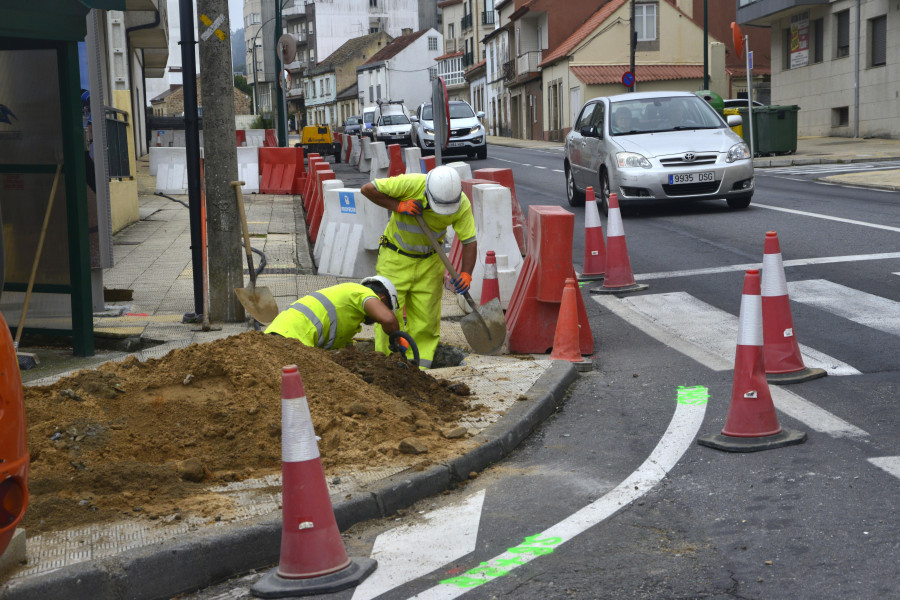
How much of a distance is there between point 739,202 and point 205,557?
40.0 ft

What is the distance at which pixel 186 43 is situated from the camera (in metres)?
8.80

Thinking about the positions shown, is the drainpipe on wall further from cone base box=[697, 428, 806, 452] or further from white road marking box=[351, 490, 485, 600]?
white road marking box=[351, 490, 485, 600]

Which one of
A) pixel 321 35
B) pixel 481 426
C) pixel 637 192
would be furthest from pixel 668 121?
pixel 321 35

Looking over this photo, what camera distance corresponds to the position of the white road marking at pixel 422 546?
3707 mm

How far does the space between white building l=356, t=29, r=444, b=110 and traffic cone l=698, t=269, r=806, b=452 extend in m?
91.4

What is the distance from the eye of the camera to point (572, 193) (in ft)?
55.7

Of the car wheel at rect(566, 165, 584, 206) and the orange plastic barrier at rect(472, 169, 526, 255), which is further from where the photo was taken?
the car wheel at rect(566, 165, 584, 206)

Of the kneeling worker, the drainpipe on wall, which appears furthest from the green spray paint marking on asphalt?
the drainpipe on wall

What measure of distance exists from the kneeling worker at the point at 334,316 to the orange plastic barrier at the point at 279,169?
16667 mm

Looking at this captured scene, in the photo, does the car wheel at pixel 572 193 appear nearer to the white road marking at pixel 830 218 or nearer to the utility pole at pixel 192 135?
the white road marking at pixel 830 218

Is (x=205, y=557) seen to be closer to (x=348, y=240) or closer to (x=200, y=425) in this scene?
(x=200, y=425)

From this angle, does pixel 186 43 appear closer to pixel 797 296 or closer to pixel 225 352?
pixel 225 352

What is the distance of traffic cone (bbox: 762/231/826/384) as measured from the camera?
6.18 metres

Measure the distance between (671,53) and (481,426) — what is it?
→ 5201 cm
